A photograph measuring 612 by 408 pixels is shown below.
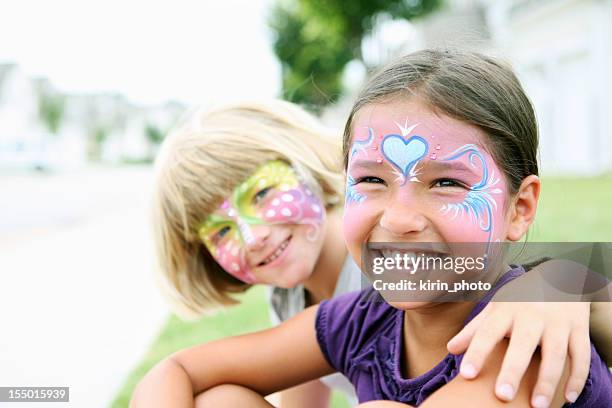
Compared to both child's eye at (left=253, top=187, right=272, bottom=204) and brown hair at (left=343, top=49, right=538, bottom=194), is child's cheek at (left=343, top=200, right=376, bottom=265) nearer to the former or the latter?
brown hair at (left=343, top=49, right=538, bottom=194)

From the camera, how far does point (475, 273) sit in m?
1.60

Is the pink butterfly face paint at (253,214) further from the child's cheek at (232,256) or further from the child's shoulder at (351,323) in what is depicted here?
the child's shoulder at (351,323)

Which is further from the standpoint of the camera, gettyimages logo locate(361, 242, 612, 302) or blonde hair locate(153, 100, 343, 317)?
blonde hair locate(153, 100, 343, 317)

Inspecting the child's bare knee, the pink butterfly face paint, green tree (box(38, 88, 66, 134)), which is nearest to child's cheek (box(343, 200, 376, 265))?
the child's bare knee

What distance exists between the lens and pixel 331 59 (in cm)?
2280

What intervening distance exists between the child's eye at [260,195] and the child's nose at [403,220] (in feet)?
3.39

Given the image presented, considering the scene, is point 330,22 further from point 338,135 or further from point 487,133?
point 487,133

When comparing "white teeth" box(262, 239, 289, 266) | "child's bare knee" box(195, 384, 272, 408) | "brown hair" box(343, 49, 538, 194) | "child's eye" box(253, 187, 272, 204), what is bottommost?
"child's bare knee" box(195, 384, 272, 408)

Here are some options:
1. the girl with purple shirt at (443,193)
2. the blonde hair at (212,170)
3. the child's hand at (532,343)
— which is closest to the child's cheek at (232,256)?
the blonde hair at (212,170)

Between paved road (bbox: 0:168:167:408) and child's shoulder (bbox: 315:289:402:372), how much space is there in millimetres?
1174

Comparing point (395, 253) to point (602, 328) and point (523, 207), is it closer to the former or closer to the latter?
point (523, 207)

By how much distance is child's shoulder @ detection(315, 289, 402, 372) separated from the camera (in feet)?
6.29

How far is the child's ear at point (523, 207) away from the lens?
1650 millimetres

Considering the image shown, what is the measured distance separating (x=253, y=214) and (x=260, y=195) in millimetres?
90
